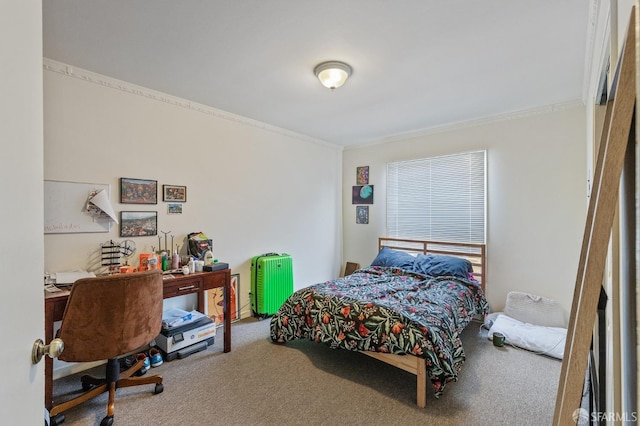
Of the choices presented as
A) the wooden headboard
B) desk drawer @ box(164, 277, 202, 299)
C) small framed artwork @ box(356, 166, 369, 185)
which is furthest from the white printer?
small framed artwork @ box(356, 166, 369, 185)

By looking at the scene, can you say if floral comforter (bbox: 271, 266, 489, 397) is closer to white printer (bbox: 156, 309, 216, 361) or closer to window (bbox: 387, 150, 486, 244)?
white printer (bbox: 156, 309, 216, 361)

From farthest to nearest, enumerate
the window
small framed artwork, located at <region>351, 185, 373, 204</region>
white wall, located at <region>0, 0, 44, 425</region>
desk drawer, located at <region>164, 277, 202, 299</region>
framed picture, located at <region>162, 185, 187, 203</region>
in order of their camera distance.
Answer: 1. small framed artwork, located at <region>351, 185, 373, 204</region>
2. the window
3. framed picture, located at <region>162, 185, 187, 203</region>
4. desk drawer, located at <region>164, 277, 202, 299</region>
5. white wall, located at <region>0, 0, 44, 425</region>

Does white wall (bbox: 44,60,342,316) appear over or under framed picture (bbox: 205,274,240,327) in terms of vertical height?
over

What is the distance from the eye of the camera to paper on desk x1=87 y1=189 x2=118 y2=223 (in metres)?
2.48

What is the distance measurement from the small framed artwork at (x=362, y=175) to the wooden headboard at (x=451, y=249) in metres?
0.98

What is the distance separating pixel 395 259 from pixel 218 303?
7.44 ft

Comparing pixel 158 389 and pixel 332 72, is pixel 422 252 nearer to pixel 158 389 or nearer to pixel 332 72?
pixel 332 72

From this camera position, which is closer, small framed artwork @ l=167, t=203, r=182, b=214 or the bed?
the bed

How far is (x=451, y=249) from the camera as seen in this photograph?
3.86 meters

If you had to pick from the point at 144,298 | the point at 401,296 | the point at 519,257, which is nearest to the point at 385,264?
the point at 401,296

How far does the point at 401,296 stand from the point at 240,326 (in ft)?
6.24

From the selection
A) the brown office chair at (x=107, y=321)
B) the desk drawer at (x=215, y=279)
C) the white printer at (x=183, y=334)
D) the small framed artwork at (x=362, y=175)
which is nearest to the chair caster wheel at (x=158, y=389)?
the brown office chair at (x=107, y=321)

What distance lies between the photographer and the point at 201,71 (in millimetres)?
2457

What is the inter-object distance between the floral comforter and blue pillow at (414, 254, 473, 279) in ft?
0.47
